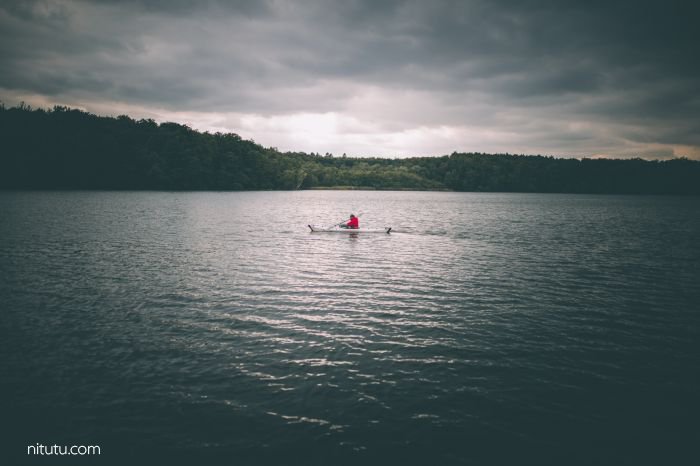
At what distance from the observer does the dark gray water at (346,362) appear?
9.93m

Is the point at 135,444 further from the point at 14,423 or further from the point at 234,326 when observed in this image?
the point at 234,326

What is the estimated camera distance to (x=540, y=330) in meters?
17.6

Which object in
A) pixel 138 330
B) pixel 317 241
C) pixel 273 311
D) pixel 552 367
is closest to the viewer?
pixel 552 367

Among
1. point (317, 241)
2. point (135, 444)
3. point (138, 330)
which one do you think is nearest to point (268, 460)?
point (135, 444)

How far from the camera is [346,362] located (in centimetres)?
1404

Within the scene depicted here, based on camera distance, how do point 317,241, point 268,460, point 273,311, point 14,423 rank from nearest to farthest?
point 268,460 → point 14,423 → point 273,311 → point 317,241

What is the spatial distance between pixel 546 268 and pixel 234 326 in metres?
25.8

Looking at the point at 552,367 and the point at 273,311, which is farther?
the point at 273,311

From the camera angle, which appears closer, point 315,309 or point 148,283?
point 315,309

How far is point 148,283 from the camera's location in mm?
23938

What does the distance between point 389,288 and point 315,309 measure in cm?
631

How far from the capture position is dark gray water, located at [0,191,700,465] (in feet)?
32.6

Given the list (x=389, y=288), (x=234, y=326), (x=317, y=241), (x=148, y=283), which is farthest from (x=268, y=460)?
(x=317, y=241)

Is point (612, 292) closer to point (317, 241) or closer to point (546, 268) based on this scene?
point (546, 268)
